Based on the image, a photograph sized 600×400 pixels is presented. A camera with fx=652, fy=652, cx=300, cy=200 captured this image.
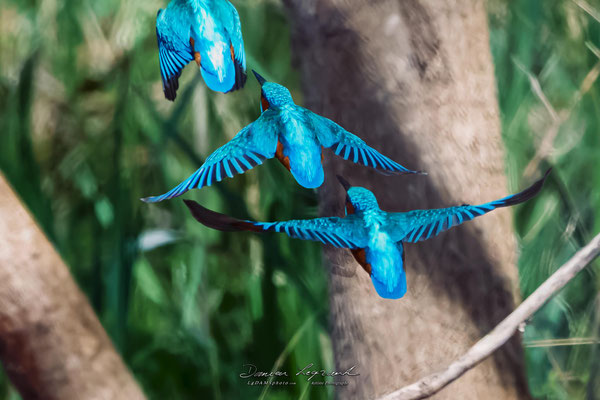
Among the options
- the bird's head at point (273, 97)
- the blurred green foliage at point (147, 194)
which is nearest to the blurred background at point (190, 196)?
the blurred green foliage at point (147, 194)

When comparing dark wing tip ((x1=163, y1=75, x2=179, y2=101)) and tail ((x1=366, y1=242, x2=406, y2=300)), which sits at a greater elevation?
dark wing tip ((x1=163, y1=75, x2=179, y2=101))

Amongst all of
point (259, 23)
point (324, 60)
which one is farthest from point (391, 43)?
point (259, 23)

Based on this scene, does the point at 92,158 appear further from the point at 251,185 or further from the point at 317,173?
the point at 317,173

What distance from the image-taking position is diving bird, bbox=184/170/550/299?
10.8 inches

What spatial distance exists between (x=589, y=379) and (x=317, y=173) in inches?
9.9

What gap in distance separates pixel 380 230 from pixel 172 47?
12 cm

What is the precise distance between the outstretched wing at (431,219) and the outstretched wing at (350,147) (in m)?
0.03

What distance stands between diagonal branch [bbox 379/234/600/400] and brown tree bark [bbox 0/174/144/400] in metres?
0.16

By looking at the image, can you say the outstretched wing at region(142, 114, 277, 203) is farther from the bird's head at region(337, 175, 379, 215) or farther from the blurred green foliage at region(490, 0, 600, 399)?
the blurred green foliage at region(490, 0, 600, 399)

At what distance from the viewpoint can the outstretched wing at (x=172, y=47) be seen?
0.27m

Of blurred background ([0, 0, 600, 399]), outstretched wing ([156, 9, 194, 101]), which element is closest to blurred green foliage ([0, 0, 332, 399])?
blurred background ([0, 0, 600, 399])
